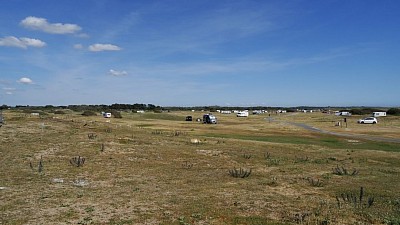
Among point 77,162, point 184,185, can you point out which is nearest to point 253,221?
point 184,185

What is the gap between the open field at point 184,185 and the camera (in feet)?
41.1

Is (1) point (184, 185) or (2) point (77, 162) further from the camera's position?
(2) point (77, 162)

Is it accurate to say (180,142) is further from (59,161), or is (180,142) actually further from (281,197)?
(281,197)

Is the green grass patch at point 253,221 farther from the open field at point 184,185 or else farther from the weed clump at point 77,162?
the weed clump at point 77,162

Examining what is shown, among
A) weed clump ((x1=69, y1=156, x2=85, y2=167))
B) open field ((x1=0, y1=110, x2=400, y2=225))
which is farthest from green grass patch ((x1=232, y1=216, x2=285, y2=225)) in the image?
weed clump ((x1=69, y1=156, x2=85, y2=167))

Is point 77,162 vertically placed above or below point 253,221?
above

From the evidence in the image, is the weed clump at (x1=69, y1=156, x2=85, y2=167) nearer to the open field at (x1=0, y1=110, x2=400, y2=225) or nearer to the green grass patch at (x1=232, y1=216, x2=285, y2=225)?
the open field at (x1=0, y1=110, x2=400, y2=225)

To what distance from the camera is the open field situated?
12516 millimetres

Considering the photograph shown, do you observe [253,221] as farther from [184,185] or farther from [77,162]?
[77,162]

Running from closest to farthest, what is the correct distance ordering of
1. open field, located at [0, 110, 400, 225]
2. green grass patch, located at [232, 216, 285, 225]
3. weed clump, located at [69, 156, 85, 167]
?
green grass patch, located at [232, 216, 285, 225] → open field, located at [0, 110, 400, 225] → weed clump, located at [69, 156, 85, 167]

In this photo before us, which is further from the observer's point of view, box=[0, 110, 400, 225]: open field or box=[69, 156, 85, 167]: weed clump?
box=[69, 156, 85, 167]: weed clump

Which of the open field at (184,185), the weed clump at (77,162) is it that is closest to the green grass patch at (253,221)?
the open field at (184,185)

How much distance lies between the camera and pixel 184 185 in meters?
17.9

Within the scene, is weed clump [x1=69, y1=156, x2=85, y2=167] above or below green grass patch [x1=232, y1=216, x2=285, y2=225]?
above
